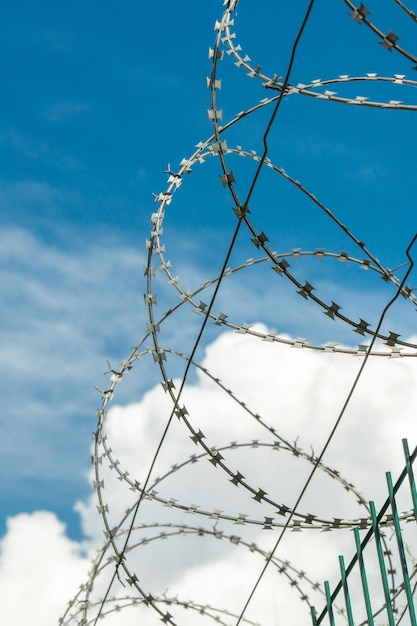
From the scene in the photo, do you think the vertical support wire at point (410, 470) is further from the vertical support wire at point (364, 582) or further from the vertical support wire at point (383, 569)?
the vertical support wire at point (364, 582)

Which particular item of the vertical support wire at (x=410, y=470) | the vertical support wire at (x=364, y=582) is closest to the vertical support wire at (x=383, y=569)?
the vertical support wire at (x=364, y=582)

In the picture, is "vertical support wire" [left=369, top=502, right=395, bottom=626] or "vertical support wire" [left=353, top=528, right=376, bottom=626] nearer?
"vertical support wire" [left=369, top=502, right=395, bottom=626]

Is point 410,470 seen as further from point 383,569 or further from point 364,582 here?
point 364,582

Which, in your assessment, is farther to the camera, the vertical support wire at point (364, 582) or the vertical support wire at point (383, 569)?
the vertical support wire at point (364, 582)

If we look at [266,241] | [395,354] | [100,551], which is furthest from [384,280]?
[100,551]

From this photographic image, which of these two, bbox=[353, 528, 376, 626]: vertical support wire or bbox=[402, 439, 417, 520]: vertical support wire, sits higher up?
bbox=[402, 439, 417, 520]: vertical support wire

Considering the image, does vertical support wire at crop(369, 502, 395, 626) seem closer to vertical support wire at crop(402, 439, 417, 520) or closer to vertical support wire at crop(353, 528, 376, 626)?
vertical support wire at crop(353, 528, 376, 626)

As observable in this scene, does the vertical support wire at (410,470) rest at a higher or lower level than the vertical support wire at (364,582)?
higher

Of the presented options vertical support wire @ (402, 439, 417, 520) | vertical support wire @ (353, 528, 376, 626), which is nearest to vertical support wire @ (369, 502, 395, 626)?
vertical support wire @ (353, 528, 376, 626)

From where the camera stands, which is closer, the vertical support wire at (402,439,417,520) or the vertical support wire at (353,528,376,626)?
the vertical support wire at (402,439,417,520)

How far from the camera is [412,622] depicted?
5.29 metres

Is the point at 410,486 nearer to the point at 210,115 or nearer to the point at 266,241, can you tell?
the point at 266,241

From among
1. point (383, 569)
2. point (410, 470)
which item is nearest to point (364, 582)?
point (383, 569)

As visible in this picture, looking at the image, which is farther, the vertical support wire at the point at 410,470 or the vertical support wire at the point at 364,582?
the vertical support wire at the point at 364,582
